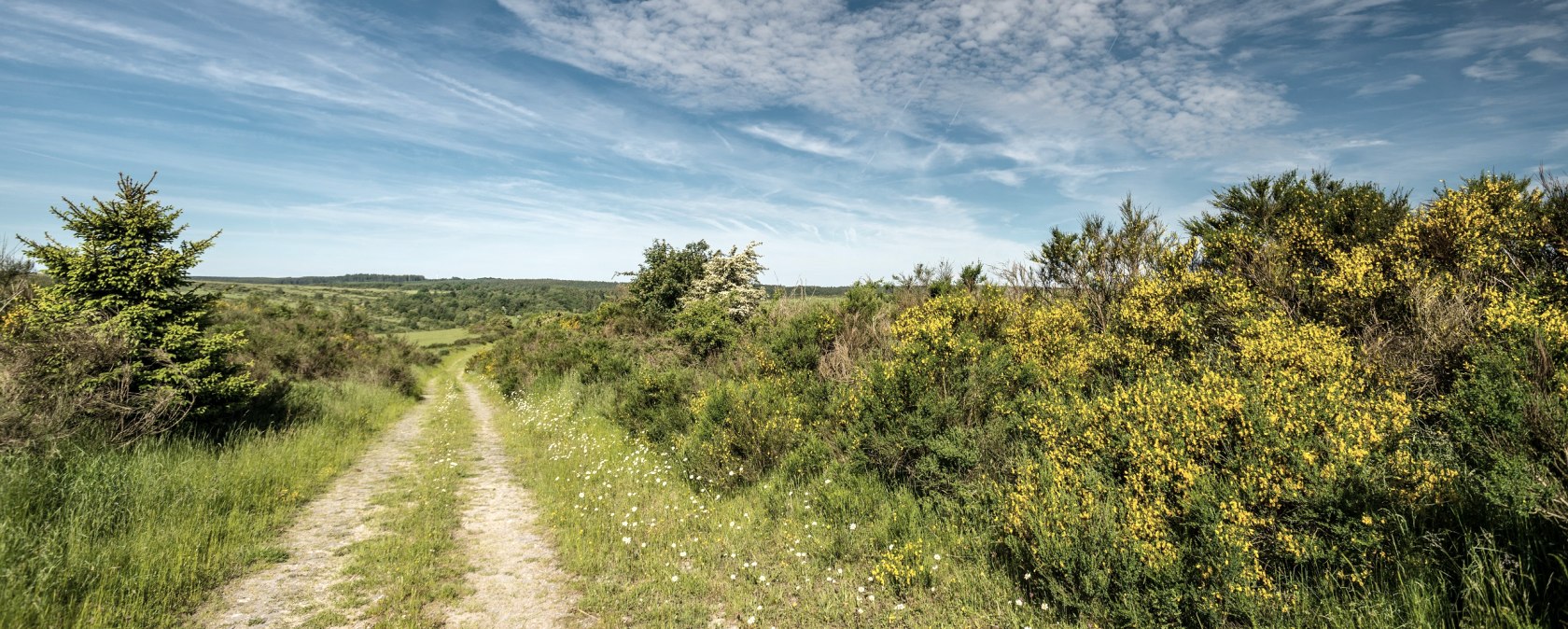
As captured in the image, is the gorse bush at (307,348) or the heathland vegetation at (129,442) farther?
the gorse bush at (307,348)

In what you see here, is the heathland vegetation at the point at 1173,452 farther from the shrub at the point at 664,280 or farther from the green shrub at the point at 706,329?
the shrub at the point at 664,280

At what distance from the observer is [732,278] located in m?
23.7

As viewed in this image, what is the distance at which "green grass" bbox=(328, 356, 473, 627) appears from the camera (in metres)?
4.94

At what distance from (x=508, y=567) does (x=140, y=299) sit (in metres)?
7.99

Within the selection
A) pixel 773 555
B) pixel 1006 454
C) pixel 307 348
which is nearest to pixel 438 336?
pixel 307 348

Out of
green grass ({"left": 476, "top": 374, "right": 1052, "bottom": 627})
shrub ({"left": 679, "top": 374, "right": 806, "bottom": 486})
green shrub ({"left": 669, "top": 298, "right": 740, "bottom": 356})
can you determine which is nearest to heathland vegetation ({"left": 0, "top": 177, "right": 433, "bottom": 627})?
green grass ({"left": 476, "top": 374, "right": 1052, "bottom": 627})

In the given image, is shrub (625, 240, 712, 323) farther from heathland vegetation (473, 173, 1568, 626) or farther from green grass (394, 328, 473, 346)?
green grass (394, 328, 473, 346)

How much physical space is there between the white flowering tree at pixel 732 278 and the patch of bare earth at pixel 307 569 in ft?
45.6

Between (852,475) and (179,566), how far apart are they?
7041mm

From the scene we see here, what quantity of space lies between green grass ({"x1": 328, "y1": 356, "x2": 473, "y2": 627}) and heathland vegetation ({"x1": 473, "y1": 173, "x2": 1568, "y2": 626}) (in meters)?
1.33

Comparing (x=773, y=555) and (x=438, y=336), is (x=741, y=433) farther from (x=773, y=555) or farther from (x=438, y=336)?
(x=438, y=336)

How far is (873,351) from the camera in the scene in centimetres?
997

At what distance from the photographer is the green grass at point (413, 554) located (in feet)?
16.2

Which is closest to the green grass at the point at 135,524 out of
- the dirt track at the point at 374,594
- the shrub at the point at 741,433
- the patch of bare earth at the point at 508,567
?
the dirt track at the point at 374,594
